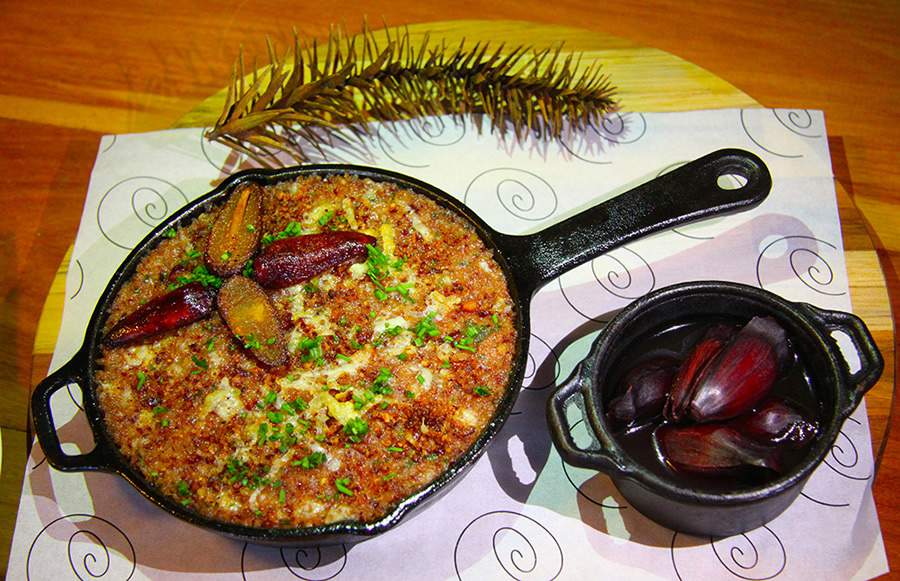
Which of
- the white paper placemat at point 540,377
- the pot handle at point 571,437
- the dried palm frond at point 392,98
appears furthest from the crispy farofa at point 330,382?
the dried palm frond at point 392,98

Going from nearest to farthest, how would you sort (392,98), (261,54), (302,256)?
1. (302,256)
2. (392,98)
3. (261,54)

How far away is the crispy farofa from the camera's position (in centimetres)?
145

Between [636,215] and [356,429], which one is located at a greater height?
[636,215]

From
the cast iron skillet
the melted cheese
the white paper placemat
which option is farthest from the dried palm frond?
the melted cheese

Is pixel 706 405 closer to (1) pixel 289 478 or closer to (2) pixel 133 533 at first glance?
(1) pixel 289 478

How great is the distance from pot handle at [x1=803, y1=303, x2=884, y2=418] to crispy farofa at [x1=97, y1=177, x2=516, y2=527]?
2.02ft

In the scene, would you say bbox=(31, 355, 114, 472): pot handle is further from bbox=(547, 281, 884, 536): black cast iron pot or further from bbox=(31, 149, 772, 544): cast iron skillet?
bbox=(547, 281, 884, 536): black cast iron pot

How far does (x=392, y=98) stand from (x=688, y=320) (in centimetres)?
98

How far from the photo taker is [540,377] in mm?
1800

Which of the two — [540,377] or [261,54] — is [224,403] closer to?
[540,377]

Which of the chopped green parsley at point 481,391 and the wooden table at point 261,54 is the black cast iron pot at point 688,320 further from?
the wooden table at point 261,54

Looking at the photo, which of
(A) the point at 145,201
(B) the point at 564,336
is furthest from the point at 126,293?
(B) the point at 564,336

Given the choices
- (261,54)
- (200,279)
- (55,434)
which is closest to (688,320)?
(200,279)

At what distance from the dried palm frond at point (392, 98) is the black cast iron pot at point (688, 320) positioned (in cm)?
70
